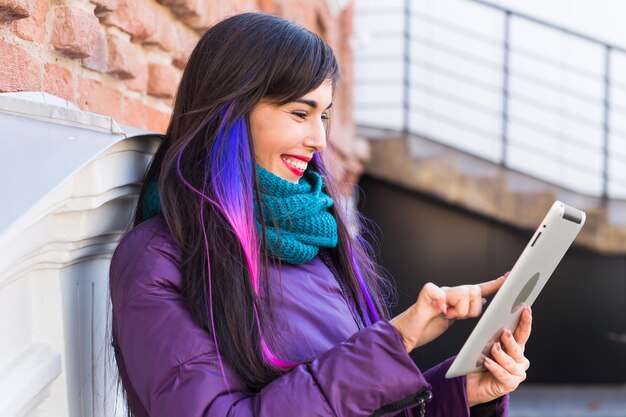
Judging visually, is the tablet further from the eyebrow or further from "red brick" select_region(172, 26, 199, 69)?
"red brick" select_region(172, 26, 199, 69)

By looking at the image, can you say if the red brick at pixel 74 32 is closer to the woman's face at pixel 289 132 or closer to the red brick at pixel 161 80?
the woman's face at pixel 289 132

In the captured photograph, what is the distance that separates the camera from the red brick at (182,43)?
2584mm

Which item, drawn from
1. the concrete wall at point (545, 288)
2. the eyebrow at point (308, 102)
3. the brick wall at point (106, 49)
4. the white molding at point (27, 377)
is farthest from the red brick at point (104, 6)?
the concrete wall at point (545, 288)

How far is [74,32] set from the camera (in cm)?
172

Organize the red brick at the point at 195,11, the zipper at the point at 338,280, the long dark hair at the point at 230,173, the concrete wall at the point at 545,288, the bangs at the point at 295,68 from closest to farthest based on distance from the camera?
the long dark hair at the point at 230,173, the bangs at the point at 295,68, the zipper at the point at 338,280, the red brick at the point at 195,11, the concrete wall at the point at 545,288

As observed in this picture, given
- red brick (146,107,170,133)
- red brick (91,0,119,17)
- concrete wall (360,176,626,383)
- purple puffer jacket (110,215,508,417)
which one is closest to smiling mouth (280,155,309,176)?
purple puffer jacket (110,215,508,417)

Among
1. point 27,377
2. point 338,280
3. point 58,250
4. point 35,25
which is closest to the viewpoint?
point 27,377

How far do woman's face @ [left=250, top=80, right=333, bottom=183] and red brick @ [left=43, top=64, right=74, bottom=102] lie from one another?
0.39 meters

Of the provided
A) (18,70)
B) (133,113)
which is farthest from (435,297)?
(133,113)

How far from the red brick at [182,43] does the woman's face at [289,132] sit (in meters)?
1.01

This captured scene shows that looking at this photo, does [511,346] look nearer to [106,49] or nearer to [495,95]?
[106,49]

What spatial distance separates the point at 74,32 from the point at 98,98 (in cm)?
23

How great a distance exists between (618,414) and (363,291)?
15.4 feet

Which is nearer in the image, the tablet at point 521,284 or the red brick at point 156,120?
the tablet at point 521,284
